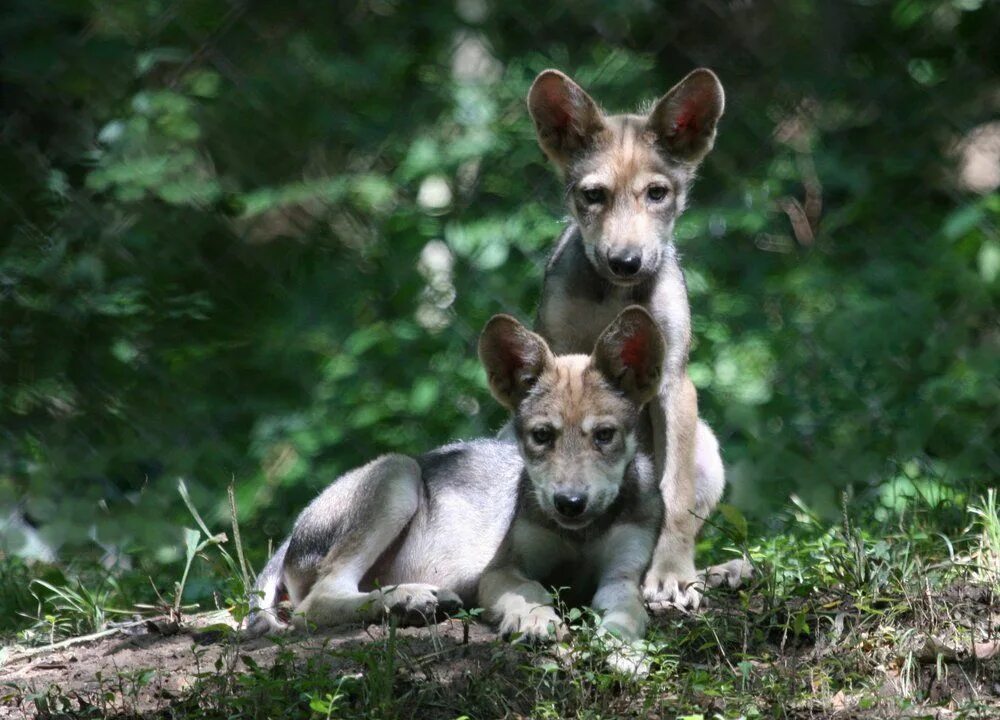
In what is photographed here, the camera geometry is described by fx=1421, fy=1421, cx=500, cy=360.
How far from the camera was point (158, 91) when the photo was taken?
8.07 metres

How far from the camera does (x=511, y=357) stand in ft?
17.7

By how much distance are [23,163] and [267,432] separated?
214cm

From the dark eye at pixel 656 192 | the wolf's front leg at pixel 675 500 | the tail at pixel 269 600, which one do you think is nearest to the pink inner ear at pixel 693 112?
the dark eye at pixel 656 192

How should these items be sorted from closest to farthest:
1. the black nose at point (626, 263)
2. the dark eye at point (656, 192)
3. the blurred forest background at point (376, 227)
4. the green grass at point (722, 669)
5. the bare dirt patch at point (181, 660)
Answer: the green grass at point (722, 669) → the bare dirt patch at point (181, 660) → the black nose at point (626, 263) → the dark eye at point (656, 192) → the blurred forest background at point (376, 227)

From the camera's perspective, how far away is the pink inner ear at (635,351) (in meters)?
5.23

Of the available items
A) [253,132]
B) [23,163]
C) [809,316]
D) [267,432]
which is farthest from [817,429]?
[23,163]

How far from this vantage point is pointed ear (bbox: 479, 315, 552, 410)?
17.4 ft

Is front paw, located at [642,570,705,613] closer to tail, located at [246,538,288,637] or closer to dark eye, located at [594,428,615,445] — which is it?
dark eye, located at [594,428,615,445]

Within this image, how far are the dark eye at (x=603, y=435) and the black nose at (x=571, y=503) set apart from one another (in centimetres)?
32

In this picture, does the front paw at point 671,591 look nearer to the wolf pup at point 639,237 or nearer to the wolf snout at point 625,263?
the wolf pup at point 639,237

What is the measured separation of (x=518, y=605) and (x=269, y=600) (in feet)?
4.49

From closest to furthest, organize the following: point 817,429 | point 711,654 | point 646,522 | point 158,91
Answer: point 711,654
point 646,522
point 817,429
point 158,91

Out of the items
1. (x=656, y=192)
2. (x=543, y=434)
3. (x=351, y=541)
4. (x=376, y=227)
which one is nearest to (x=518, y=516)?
(x=543, y=434)

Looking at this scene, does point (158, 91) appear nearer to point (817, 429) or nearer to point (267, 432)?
point (267, 432)
